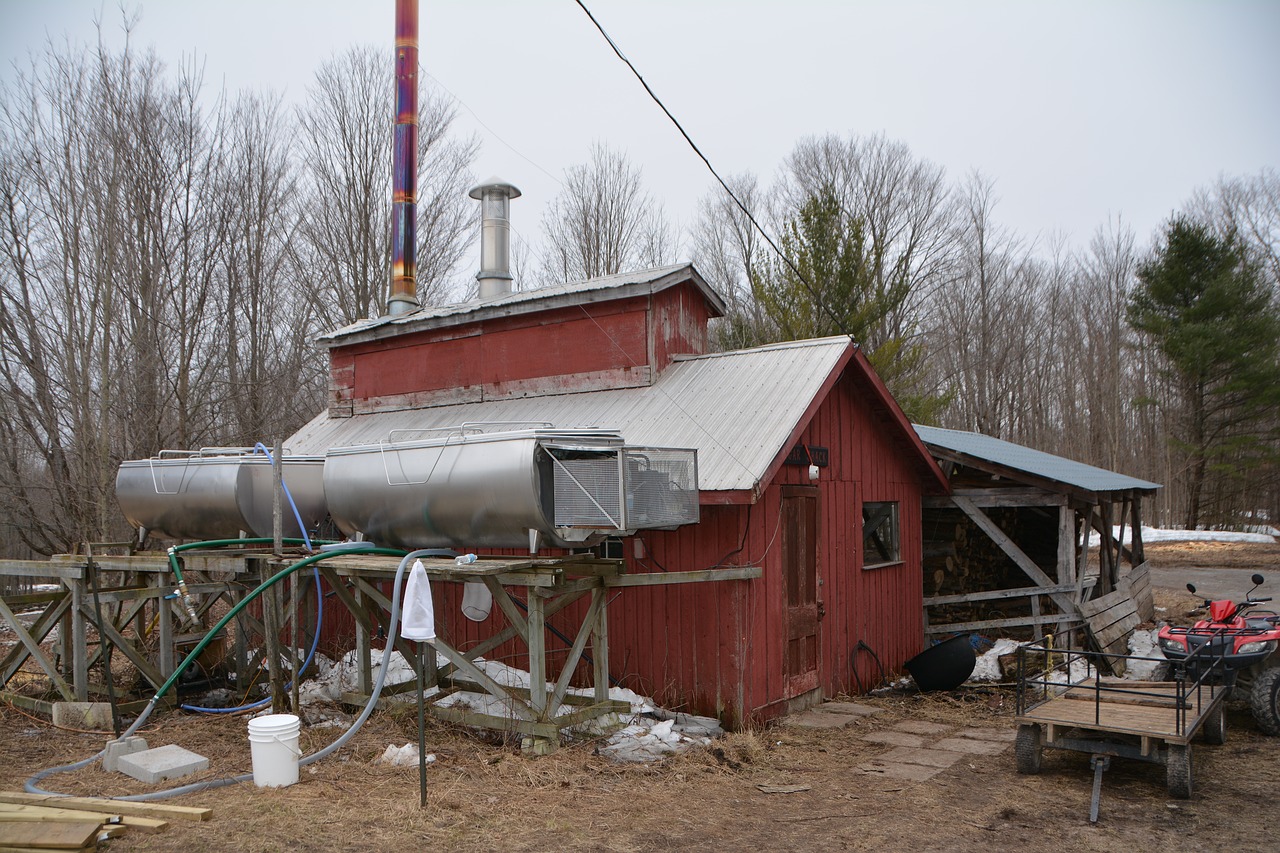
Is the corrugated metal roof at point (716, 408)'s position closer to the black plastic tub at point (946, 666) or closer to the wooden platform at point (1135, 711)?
the wooden platform at point (1135, 711)

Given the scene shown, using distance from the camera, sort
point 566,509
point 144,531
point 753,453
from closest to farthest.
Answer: point 566,509, point 753,453, point 144,531

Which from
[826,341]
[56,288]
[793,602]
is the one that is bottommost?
[793,602]

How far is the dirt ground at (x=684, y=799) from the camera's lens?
19.5 ft

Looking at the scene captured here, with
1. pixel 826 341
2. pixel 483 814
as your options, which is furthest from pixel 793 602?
pixel 483 814

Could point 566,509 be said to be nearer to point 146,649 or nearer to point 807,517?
point 807,517

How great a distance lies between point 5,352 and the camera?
17.1 m

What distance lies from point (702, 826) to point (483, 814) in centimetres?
156

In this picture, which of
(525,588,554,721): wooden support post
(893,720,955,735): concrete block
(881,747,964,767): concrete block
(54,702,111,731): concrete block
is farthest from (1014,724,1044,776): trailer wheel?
(54,702,111,731): concrete block

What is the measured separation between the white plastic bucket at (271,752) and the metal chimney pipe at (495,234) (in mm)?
7948

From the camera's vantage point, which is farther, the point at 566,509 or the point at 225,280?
the point at 225,280

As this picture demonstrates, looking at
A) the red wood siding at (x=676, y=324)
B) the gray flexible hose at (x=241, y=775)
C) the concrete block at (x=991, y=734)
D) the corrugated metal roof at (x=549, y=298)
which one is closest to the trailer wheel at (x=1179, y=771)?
the concrete block at (x=991, y=734)

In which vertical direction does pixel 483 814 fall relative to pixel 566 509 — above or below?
below

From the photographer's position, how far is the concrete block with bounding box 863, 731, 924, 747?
873 cm

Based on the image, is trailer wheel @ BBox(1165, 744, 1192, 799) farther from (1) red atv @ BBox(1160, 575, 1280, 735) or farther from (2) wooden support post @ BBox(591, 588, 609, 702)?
(2) wooden support post @ BBox(591, 588, 609, 702)
